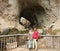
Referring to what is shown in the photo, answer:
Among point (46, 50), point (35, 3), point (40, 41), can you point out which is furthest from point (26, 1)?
point (46, 50)

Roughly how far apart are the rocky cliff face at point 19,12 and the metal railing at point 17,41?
8.05 feet

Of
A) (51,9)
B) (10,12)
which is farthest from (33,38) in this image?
(51,9)

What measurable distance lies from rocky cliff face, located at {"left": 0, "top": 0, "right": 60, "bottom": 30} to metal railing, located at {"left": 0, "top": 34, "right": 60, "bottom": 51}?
2.45 metres

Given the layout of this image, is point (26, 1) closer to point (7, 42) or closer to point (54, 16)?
point (54, 16)

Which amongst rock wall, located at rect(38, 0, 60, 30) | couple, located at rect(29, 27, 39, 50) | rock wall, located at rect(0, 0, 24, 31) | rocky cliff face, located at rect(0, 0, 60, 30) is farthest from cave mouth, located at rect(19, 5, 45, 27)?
couple, located at rect(29, 27, 39, 50)

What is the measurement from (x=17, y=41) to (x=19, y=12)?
547cm

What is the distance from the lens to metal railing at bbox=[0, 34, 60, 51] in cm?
1370

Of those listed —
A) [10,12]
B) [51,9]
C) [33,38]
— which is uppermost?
[51,9]

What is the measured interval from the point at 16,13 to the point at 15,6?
0.64 m

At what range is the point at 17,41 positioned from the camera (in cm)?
1489

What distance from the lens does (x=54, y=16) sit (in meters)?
20.3

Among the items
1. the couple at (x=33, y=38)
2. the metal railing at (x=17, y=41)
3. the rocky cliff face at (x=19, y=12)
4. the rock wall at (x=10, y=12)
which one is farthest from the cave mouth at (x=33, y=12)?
the couple at (x=33, y=38)

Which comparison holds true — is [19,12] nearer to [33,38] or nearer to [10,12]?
[10,12]

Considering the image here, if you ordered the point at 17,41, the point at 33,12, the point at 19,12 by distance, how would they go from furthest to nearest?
the point at 33,12 < the point at 19,12 < the point at 17,41
